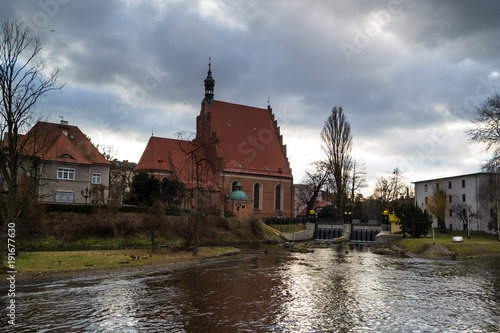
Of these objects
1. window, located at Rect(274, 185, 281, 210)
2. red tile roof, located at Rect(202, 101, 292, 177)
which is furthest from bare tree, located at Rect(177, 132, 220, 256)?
window, located at Rect(274, 185, 281, 210)

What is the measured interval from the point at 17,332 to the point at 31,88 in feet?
33.3

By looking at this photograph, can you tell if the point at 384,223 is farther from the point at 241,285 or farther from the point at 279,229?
the point at 241,285

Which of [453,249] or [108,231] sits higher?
[108,231]

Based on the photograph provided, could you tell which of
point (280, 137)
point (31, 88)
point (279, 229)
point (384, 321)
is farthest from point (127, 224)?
point (280, 137)

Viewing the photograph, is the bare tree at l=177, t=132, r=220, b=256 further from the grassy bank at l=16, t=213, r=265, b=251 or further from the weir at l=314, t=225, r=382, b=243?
the weir at l=314, t=225, r=382, b=243

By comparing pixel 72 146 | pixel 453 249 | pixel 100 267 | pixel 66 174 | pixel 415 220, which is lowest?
pixel 453 249

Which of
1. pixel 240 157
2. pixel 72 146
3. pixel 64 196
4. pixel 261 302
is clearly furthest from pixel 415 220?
pixel 72 146

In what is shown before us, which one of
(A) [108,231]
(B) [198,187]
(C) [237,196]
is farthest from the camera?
(C) [237,196]

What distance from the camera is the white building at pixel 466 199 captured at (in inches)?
2135

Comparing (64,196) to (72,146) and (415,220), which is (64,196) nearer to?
(72,146)

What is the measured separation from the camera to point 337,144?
58844 mm

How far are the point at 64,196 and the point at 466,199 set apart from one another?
55.8 m

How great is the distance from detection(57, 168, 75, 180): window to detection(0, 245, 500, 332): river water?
3381cm

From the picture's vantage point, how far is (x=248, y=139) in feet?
228
